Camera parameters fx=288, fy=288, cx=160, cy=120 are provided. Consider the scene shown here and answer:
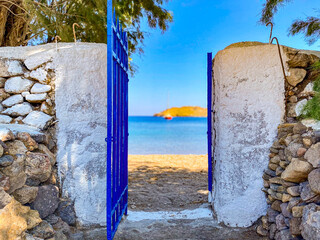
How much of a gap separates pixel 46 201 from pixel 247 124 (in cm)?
212

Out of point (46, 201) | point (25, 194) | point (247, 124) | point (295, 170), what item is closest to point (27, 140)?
point (25, 194)

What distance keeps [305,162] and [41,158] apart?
221 centimetres

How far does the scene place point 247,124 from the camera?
308 cm

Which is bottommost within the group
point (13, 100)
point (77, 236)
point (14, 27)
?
point (77, 236)

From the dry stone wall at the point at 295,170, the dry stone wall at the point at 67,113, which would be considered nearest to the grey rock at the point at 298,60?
the dry stone wall at the point at 295,170

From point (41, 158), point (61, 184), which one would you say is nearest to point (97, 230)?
point (61, 184)

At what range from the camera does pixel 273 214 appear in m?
2.80

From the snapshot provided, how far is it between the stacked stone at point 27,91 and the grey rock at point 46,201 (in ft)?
2.02

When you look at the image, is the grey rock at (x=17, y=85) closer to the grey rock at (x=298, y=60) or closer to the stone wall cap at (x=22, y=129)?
the stone wall cap at (x=22, y=129)

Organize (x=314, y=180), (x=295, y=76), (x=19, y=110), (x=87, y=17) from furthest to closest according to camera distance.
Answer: (x=87, y=17) < (x=295, y=76) < (x=19, y=110) < (x=314, y=180)

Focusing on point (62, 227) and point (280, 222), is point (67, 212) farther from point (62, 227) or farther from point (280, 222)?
point (280, 222)

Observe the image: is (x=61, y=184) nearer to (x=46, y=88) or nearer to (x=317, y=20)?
(x=46, y=88)

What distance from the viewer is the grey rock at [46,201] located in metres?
2.43

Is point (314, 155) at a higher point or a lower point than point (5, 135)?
lower
